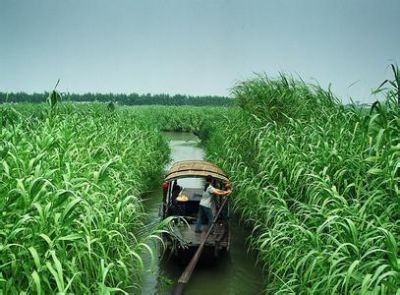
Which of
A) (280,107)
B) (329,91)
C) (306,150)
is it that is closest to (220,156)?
(280,107)

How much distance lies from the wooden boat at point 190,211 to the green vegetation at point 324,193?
2.22 feet

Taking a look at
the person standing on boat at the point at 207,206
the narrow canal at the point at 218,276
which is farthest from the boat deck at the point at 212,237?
the narrow canal at the point at 218,276

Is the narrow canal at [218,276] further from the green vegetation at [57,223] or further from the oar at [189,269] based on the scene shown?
the oar at [189,269]

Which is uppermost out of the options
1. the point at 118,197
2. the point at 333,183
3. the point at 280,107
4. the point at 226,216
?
the point at 280,107

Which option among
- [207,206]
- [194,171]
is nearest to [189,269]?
[207,206]

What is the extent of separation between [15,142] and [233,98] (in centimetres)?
782

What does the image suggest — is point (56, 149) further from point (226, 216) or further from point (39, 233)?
point (226, 216)

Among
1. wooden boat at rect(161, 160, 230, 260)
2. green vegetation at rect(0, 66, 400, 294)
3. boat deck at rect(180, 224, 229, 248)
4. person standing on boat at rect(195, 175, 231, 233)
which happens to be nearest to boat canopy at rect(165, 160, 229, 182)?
wooden boat at rect(161, 160, 230, 260)

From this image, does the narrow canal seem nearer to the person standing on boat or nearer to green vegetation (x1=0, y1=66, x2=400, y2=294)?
green vegetation (x1=0, y1=66, x2=400, y2=294)

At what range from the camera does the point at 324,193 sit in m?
5.63

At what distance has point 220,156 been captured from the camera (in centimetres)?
1452

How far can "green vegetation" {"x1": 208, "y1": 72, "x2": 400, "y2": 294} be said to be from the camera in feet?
14.4

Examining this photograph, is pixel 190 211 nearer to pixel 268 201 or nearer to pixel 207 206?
pixel 207 206

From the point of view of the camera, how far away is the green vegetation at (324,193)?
173 inches
